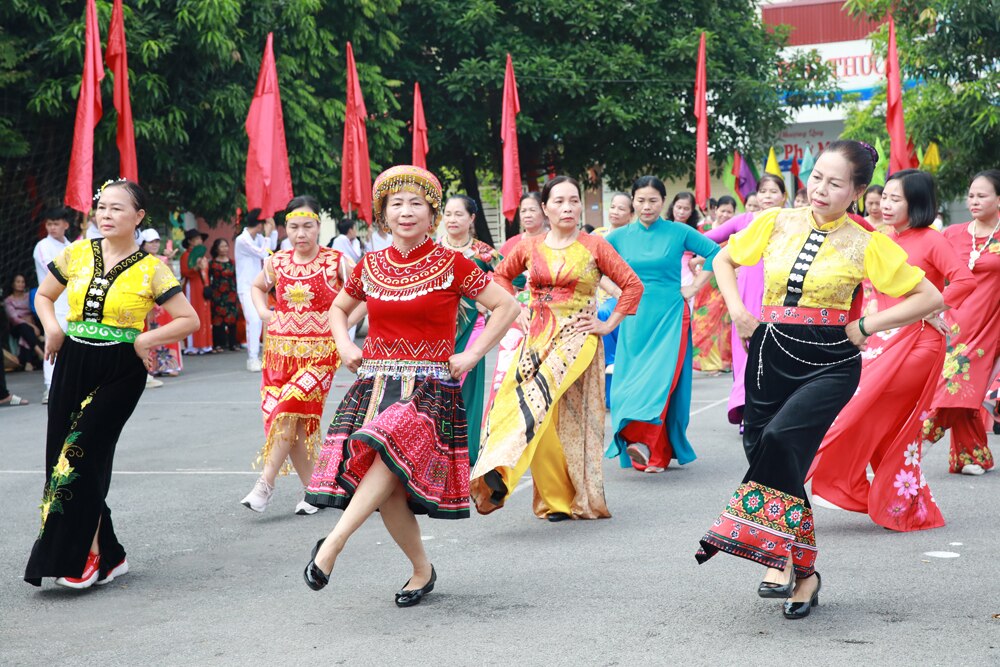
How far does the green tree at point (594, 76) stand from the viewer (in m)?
27.0

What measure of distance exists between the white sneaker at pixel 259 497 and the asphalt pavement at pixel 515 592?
84 millimetres

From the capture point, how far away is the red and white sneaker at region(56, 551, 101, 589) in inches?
225

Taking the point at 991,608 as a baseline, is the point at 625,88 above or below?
above

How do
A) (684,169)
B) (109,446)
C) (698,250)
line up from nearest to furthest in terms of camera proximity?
1. (109,446)
2. (698,250)
3. (684,169)

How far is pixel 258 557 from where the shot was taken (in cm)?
645

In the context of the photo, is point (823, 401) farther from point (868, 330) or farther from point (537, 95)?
point (537, 95)

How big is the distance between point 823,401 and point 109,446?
2.97 m

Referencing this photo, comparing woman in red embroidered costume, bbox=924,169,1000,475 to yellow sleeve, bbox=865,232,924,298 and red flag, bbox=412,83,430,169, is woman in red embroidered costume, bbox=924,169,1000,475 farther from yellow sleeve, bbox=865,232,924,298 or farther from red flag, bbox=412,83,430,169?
red flag, bbox=412,83,430,169

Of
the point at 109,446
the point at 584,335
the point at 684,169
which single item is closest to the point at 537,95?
the point at 684,169

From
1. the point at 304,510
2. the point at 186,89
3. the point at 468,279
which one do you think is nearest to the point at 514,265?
the point at 304,510

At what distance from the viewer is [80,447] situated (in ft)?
19.0

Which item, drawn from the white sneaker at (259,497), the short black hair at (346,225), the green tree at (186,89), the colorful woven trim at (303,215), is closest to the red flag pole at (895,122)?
the short black hair at (346,225)

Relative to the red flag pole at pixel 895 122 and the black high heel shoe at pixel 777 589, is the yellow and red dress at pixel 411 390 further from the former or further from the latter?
the red flag pole at pixel 895 122

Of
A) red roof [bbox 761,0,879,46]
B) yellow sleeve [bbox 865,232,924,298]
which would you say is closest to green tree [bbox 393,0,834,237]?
red roof [bbox 761,0,879,46]
